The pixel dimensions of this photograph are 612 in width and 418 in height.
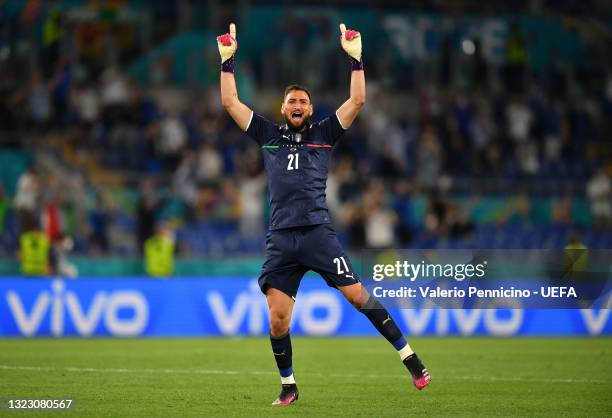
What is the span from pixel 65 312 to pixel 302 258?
969cm

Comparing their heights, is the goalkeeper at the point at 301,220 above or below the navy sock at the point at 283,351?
above

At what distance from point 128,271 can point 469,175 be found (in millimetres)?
8445

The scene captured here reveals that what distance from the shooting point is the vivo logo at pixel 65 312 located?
18812 millimetres

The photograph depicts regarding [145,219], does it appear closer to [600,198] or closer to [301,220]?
[600,198]

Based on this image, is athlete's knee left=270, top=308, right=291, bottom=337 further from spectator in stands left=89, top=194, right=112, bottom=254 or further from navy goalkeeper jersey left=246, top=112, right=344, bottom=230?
spectator in stands left=89, top=194, right=112, bottom=254

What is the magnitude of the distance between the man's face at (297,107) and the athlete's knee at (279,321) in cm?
152

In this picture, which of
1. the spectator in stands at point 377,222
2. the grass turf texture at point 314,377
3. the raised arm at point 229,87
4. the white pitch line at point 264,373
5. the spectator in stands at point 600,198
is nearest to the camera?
the grass turf texture at point 314,377

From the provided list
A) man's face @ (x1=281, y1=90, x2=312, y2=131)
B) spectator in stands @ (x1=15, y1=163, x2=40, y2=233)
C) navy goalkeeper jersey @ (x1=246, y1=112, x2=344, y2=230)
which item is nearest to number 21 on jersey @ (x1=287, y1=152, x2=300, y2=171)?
navy goalkeeper jersey @ (x1=246, y1=112, x2=344, y2=230)

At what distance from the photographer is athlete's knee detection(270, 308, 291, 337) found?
33.1 ft

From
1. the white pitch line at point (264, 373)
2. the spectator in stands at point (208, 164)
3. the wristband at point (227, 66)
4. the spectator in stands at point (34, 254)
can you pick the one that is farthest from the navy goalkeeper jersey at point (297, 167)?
the spectator in stands at point (208, 164)

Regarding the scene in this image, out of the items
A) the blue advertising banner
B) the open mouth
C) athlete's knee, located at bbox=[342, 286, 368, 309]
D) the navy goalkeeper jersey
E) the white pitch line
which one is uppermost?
the open mouth

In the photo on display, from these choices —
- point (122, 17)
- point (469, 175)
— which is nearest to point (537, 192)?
point (469, 175)

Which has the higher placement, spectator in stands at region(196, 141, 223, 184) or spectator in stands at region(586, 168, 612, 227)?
spectator in stands at region(196, 141, 223, 184)

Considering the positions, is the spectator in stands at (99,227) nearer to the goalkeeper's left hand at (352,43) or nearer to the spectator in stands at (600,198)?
the spectator in stands at (600,198)
